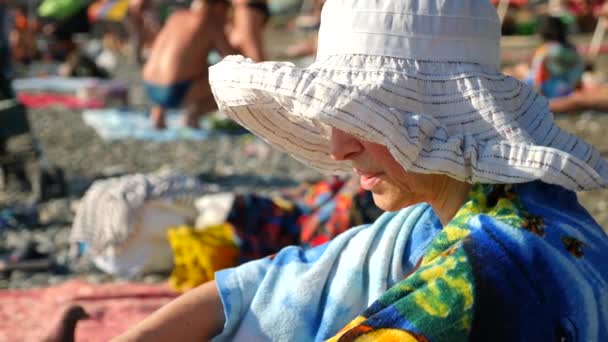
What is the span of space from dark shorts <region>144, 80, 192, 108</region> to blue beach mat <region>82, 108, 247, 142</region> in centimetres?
21

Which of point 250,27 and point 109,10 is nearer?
point 250,27

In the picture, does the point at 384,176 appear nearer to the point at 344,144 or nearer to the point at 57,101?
the point at 344,144

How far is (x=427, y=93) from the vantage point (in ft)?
5.58

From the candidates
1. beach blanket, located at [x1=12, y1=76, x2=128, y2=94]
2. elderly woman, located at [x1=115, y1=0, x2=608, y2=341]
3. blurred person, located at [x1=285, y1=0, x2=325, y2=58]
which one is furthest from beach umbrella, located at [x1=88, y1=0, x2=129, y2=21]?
elderly woman, located at [x1=115, y1=0, x2=608, y2=341]

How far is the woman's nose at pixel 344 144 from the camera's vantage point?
175cm

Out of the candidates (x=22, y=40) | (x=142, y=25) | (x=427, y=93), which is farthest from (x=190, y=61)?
(x=22, y=40)

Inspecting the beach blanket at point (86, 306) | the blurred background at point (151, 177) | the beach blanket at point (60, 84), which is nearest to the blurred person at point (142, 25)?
the blurred background at point (151, 177)

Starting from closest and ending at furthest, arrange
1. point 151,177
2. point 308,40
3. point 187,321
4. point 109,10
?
point 187,321, point 151,177, point 308,40, point 109,10

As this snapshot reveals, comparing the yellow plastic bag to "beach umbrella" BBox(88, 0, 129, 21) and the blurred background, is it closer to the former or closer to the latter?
the blurred background

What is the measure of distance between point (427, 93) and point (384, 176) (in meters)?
0.18

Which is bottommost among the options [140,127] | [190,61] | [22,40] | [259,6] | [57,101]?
[22,40]

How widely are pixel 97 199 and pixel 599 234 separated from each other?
2829 millimetres

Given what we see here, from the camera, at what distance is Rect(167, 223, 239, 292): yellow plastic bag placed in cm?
359

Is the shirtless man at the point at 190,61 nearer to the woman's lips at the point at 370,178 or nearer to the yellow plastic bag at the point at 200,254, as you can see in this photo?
the yellow plastic bag at the point at 200,254
